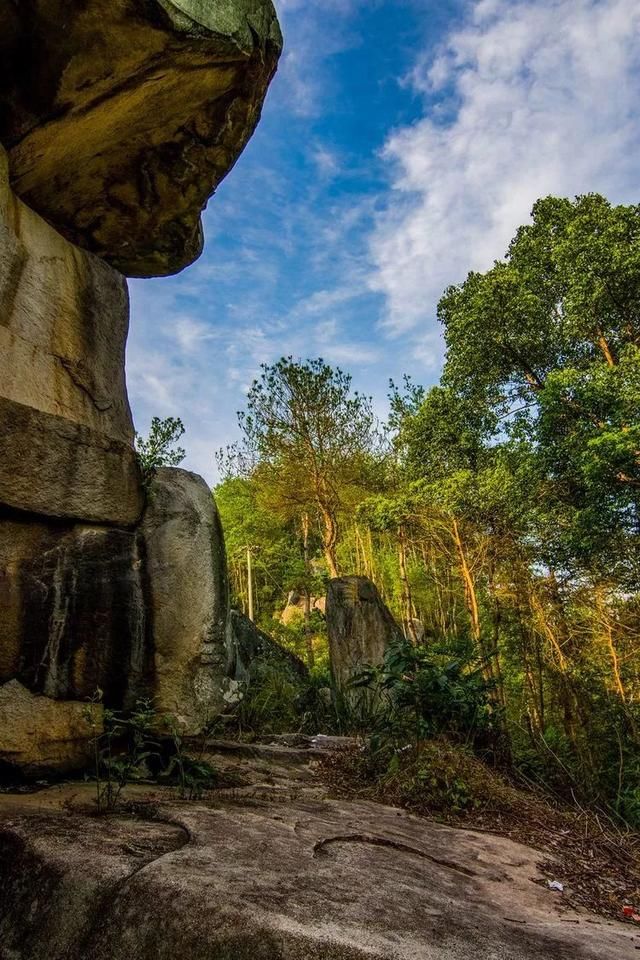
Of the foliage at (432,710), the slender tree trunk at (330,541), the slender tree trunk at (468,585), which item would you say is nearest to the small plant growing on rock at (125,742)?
the foliage at (432,710)

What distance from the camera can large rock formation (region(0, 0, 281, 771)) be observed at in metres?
3.09

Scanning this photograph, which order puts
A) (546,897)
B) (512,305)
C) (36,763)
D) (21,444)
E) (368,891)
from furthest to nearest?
(512,305)
(21,444)
(36,763)
(546,897)
(368,891)

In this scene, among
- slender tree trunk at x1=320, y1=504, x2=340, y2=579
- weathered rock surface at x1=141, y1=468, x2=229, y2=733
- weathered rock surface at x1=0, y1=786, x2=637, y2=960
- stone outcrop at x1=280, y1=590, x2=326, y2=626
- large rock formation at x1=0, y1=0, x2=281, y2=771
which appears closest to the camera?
weathered rock surface at x1=0, y1=786, x2=637, y2=960

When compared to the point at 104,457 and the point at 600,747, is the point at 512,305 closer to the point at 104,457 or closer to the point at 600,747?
the point at 600,747

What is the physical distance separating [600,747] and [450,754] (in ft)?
15.6

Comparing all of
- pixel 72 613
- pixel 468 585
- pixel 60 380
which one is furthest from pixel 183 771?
pixel 468 585

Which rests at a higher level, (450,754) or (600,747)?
(450,754)

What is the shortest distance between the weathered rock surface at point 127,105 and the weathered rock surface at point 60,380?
29 centimetres

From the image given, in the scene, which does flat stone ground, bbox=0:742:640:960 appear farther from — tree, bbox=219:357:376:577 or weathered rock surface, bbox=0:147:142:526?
tree, bbox=219:357:376:577

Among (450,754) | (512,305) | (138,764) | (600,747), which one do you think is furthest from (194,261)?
(512,305)

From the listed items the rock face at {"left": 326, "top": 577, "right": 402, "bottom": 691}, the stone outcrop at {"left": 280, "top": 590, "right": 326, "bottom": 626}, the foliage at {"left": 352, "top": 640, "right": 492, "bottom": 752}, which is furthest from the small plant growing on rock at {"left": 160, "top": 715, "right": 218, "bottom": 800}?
the stone outcrop at {"left": 280, "top": 590, "right": 326, "bottom": 626}

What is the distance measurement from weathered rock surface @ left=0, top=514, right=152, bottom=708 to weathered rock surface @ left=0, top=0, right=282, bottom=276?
2547 millimetres

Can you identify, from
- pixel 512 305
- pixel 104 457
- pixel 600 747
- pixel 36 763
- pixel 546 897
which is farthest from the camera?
pixel 512 305

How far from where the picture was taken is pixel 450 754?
174 inches
